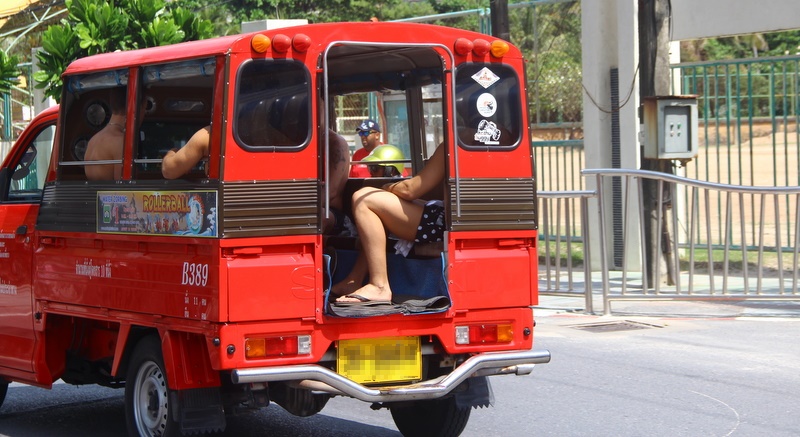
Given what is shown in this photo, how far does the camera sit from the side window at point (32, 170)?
25.7 ft

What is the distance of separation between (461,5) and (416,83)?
1706 inches

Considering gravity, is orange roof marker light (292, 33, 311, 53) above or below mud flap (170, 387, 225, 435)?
above

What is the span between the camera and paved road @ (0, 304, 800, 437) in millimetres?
7625

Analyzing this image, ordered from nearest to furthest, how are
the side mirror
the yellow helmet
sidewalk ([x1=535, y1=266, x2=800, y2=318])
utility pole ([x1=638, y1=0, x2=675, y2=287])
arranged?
the side mirror
the yellow helmet
sidewalk ([x1=535, y1=266, x2=800, y2=318])
utility pole ([x1=638, y1=0, x2=675, y2=287])

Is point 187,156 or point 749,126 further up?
point 749,126

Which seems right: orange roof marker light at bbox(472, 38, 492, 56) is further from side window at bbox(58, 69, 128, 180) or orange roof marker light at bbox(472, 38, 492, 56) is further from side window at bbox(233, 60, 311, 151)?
side window at bbox(58, 69, 128, 180)

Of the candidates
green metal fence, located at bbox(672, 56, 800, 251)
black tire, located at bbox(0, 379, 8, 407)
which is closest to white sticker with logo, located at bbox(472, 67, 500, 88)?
black tire, located at bbox(0, 379, 8, 407)

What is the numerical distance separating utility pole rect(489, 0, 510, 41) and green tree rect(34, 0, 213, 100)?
13.0 feet

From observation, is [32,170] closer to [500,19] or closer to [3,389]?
[3,389]

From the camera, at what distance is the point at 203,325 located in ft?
19.8

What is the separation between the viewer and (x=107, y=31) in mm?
14812

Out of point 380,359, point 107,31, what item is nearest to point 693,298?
point 380,359

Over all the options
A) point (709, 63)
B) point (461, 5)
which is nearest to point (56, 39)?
point (709, 63)

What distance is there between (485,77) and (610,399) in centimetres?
281
